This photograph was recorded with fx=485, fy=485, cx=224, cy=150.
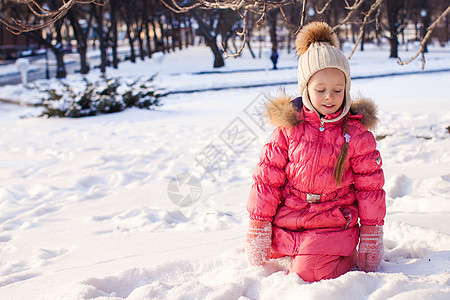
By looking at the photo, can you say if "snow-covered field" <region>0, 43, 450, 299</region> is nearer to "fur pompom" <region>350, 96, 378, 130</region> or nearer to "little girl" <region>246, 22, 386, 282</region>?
"little girl" <region>246, 22, 386, 282</region>

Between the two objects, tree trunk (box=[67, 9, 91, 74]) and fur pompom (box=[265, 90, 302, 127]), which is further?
tree trunk (box=[67, 9, 91, 74])

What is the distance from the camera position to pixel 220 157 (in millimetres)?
6039

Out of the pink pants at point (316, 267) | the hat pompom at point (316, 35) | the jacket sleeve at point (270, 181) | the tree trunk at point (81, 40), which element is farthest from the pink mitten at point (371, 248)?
the tree trunk at point (81, 40)

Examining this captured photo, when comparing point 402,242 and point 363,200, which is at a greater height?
point 363,200

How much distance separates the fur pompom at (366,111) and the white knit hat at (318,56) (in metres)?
0.09

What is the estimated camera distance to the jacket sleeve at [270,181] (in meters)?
2.46

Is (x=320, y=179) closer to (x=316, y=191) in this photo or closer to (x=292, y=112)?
(x=316, y=191)

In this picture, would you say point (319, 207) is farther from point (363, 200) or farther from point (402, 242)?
point (402, 242)

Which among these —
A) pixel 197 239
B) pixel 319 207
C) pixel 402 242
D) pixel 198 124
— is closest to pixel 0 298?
pixel 197 239

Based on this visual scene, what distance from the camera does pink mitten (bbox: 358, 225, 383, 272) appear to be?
94.5 inches

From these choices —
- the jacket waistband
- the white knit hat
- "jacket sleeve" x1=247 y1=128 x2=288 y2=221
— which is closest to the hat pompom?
the white knit hat

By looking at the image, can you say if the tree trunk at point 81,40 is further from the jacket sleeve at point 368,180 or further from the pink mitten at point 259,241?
the jacket sleeve at point 368,180

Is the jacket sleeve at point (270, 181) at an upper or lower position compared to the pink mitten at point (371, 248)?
upper

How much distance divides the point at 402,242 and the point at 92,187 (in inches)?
125
